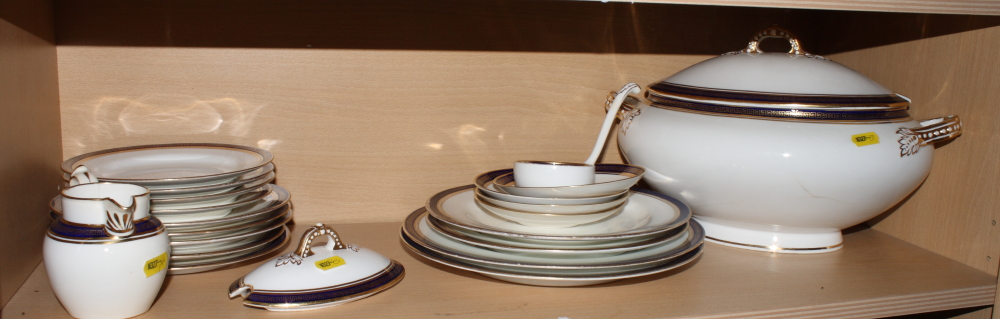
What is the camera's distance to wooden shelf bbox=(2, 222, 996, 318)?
2.19 feet

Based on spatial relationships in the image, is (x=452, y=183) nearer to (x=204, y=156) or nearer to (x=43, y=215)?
(x=204, y=156)

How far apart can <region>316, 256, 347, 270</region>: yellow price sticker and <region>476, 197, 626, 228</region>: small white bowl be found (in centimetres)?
18

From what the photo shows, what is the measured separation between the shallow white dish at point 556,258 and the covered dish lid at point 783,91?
0.57 feet

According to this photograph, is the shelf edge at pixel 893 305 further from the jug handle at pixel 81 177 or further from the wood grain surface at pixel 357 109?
the jug handle at pixel 81 177

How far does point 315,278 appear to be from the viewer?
67cm

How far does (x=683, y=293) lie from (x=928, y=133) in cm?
35

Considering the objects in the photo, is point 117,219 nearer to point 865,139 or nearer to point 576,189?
point 576,189

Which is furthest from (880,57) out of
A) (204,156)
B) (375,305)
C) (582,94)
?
(204,156)

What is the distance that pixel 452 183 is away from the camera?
102 cm

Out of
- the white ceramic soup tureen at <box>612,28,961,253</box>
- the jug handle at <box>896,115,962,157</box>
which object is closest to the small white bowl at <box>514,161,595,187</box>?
the white ceramic soup tureen at <box>612,28,961,253</box>

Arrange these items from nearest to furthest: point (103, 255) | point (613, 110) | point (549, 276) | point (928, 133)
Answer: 1. point (103, 255)
2. point (549, 276)
3. point (928, 133)
4. point (613, 110)

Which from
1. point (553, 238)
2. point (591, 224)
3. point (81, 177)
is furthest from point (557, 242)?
point (81, 177)

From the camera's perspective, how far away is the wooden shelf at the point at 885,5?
685 mm

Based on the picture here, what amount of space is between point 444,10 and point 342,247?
0.39 meters
